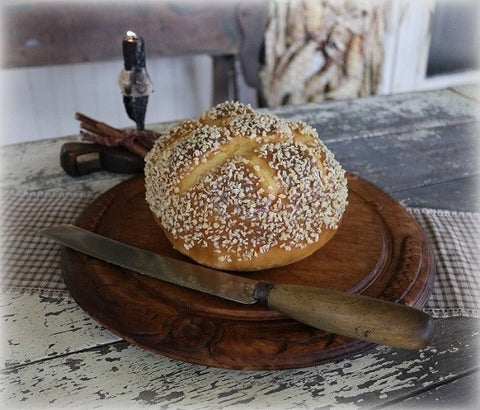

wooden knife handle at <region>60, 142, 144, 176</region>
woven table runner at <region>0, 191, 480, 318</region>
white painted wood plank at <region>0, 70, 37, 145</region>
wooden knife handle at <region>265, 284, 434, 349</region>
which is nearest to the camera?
wooden knife handle at <region>265, 284, 434, 349</region>

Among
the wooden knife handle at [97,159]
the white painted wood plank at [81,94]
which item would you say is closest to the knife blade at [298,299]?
the wooden knife handle at [97,159]

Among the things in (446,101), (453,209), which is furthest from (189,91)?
(453,209)

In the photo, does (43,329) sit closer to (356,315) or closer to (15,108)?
(356,315)

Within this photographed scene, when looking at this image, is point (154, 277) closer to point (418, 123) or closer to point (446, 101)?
point (418, 123)

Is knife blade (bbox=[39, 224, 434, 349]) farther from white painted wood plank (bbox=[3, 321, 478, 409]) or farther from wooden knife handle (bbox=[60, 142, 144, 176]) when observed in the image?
wooden knife handle (bbox=[60, 142, 144, 176])

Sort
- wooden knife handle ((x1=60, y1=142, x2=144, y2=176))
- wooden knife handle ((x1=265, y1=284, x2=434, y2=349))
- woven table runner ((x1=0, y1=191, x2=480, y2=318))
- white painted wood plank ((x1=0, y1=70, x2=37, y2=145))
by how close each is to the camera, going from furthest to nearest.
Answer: white painted wood plank ((x1=0, y1=70, x2=37, y2=145)) → wooden knife handle ((x1=60, y1=142, x2=144, y2=176)) → woven table runner ((x1=0, y1=191, x2=480, y2=318)) → wooden knife handle ((x1=265, y1=284, x2=434, y2=349))

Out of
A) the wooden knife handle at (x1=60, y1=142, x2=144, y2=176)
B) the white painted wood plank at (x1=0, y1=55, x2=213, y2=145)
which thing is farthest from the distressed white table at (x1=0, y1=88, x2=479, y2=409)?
the white painted wood plank at (x1=0, y1=55, x2=213, y2=145)

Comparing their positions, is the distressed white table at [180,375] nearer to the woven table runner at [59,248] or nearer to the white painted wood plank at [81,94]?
the woven table runner at [59,248]

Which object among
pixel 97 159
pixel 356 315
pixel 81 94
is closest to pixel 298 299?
pixel 356 315
